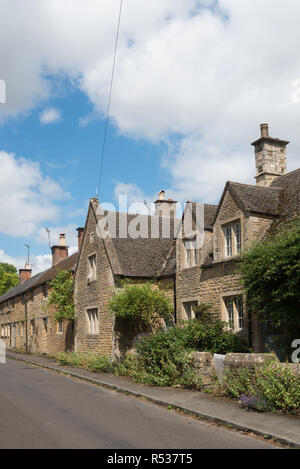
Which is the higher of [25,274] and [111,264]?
[25,274]

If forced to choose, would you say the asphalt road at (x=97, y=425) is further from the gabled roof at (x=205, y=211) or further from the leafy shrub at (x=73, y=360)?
the leafy shrub at (x=73, y=360)

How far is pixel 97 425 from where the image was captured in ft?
29.3

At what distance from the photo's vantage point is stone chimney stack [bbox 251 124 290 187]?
20469 millimetres

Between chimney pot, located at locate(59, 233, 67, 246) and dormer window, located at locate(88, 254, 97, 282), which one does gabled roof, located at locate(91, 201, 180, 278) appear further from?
chimney pot, located at locate(59, 233, 67, 246)

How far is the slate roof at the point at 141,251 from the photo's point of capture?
21.5 metres

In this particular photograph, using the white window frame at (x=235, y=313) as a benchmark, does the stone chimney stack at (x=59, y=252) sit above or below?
above

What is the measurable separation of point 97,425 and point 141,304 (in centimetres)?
1019

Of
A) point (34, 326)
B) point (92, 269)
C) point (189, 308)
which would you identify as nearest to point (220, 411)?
point (189, 308)

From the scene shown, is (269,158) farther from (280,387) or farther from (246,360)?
(280,387)

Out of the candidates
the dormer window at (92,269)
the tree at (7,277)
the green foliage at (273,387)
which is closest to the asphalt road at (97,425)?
the green foliage at (273,387)

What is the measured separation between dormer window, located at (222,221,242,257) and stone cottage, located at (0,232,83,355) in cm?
1370

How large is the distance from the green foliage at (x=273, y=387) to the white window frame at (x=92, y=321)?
13092mm
